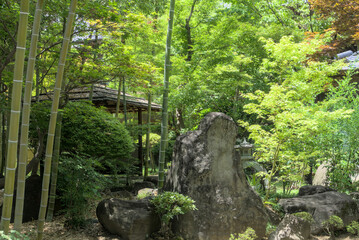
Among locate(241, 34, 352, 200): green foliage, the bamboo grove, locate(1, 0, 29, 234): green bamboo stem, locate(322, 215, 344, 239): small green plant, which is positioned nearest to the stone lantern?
the bamboo grove

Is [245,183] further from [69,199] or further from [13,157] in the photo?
[13,157]

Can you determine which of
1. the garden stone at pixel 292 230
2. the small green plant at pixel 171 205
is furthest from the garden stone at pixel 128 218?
the garden stone at pixel 292 230

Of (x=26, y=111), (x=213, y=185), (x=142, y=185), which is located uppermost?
(x=26, y=111)

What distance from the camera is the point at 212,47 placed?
8867mm

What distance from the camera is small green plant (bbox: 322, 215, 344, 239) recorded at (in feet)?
15.9

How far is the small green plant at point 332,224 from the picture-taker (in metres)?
4.86

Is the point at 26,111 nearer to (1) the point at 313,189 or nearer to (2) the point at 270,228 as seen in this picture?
(2) the point at 270,228

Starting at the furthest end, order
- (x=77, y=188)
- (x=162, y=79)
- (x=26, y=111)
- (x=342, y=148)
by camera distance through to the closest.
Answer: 1. (x=162, y=79)
2. (x=342, y=148)
3. (x=77, y=188)
4. (x=26, y=111)

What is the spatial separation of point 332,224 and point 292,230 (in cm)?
102

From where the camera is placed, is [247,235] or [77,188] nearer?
[247,235]

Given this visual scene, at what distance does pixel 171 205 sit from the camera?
4414mm

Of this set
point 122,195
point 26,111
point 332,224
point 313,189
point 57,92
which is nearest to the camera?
point 26,111

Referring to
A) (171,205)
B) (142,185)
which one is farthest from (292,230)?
(142,185)

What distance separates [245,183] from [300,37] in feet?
21.9
